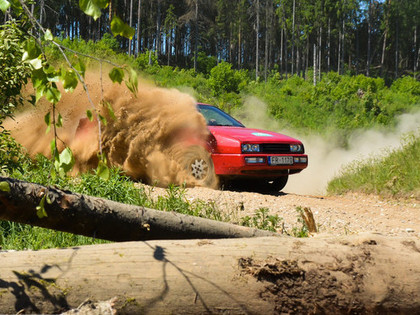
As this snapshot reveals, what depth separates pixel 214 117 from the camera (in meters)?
9.70

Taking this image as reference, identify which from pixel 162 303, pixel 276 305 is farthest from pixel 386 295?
pixel 162 303

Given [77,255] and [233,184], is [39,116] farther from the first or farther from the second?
[77,255]

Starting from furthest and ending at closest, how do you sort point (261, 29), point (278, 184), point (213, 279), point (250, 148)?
point (261, 29), point (278, 184), point (250, 148), point (213, 279)

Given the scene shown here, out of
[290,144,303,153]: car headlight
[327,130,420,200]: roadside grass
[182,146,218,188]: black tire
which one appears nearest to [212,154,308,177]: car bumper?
[182,146,218,188]: black tire

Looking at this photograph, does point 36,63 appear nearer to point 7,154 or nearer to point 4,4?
point 4,4

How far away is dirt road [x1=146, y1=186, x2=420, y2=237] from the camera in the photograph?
21.3ft

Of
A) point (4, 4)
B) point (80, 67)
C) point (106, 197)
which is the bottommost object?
point (106, 197)

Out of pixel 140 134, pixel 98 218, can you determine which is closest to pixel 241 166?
pixel 140 134

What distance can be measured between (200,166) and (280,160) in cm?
145

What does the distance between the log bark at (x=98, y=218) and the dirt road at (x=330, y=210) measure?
225cm

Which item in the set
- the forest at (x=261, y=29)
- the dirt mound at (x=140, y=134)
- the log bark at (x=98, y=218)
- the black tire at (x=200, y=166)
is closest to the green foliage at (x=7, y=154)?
the dirt mound at (x=140, y=134)

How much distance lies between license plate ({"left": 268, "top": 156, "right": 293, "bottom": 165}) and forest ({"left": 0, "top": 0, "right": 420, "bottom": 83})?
39.8 meters

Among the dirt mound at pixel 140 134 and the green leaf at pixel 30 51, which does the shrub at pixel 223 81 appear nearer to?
the dirt mound at pixel 140 134

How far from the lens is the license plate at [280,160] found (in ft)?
27.8
